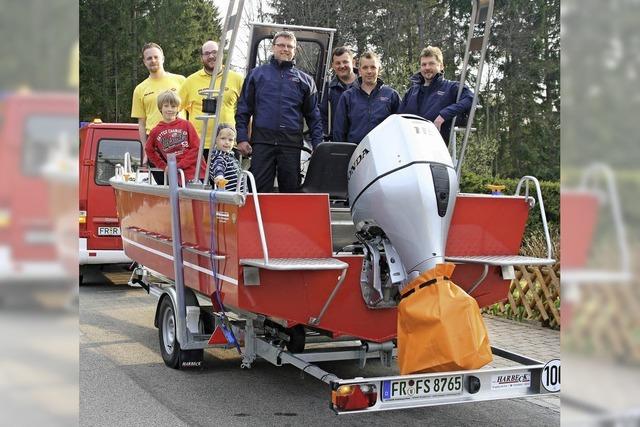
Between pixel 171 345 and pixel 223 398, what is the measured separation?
111cm

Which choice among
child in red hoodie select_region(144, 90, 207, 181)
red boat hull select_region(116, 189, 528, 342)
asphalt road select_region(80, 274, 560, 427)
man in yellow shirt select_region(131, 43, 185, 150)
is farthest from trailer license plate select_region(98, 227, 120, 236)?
red boat hull select_region(116, 189, 528, 342)

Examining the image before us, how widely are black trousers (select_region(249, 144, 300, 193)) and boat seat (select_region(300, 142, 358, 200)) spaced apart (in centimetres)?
29

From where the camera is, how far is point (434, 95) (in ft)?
21.4

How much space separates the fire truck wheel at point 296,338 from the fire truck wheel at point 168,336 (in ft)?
4.40

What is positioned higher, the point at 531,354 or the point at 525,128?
the point at 525,128

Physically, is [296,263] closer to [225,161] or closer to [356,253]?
[356,253]

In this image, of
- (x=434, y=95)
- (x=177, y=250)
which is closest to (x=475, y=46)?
(x=434, y=95)

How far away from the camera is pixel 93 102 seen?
30.0 m

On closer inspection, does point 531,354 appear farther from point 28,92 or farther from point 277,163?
point 28,92

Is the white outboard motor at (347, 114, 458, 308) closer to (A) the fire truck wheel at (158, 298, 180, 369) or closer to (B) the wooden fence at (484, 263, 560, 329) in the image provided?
A: (A) the fire truck wheel at (158, 298, 180, 369)

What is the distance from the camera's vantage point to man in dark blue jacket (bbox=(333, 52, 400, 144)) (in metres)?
6.61

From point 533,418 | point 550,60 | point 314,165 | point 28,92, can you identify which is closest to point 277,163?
point 314,165

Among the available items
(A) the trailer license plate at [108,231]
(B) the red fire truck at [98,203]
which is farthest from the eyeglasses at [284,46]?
(A) the trailer license plate at [108,231]

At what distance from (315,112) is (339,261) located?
1.97 m
